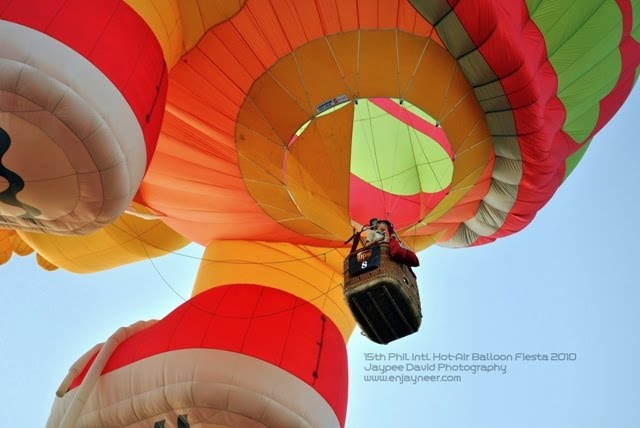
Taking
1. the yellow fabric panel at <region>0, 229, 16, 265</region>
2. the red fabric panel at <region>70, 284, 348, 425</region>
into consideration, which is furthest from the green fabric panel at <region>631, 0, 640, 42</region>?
the yellow fabric panel at <region>0, 229, 16, 265</region>

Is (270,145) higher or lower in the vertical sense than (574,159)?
lower

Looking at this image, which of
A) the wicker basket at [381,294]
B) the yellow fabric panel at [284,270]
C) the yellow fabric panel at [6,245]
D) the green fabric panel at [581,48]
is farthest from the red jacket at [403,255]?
the yellow fabric panel at [6,245]

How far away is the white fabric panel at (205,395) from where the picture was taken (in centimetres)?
424

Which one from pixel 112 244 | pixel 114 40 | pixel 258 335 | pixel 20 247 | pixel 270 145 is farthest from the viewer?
pixel 20 247

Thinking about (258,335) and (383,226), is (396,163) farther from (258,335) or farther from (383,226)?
(258,335)

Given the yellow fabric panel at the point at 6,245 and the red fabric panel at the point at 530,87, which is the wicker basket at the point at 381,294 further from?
the yellow fabric panel at the point at 6,245

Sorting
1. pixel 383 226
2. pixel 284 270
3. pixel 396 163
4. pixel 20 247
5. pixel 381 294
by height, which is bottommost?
pixel 381 294

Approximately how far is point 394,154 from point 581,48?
155cm

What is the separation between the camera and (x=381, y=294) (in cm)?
382

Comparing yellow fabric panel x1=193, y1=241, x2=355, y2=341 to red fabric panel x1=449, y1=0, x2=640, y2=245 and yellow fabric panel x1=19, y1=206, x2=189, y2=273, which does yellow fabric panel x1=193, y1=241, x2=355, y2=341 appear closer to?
yellow fabric panel x1=19, y1=206, x2=189, y2=273

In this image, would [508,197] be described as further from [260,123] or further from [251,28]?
[251,28]

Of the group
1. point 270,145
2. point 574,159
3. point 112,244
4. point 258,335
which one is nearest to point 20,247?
point 112,244

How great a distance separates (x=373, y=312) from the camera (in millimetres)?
3932

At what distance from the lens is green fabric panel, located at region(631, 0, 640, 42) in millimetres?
4570
